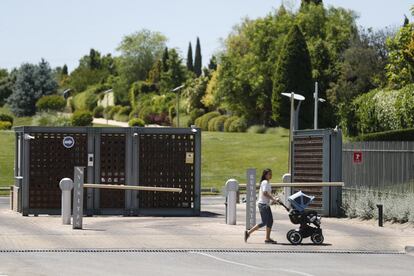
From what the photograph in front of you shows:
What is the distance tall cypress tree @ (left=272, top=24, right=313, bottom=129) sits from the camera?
71312mm

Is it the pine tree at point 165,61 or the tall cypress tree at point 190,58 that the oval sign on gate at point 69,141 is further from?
the tall cypress tree at point 190,58

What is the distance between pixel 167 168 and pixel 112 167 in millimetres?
1598

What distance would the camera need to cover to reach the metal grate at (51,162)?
29.7 m

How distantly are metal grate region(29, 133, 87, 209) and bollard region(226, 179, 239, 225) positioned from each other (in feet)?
18.2

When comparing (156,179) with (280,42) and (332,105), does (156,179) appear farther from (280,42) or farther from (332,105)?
(280,42)

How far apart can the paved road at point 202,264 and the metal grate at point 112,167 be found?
Answer: 34.4 feet

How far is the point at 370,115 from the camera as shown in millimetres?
61312

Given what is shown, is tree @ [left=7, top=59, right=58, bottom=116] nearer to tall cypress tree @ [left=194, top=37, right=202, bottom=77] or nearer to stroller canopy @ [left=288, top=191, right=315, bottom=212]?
tall cypress tree @ [left=194, top=37, right=202, bottom=77]

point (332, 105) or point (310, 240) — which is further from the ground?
point (332, 105)

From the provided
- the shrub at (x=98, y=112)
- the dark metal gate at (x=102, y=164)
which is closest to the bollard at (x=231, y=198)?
the dark metal gate at (x=102, y=164)

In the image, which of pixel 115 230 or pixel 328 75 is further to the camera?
pixel 328 75

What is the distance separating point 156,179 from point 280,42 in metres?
51.1

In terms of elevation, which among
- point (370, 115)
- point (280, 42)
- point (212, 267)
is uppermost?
point (280, 42)

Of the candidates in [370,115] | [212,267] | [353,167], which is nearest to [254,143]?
[370,115]
